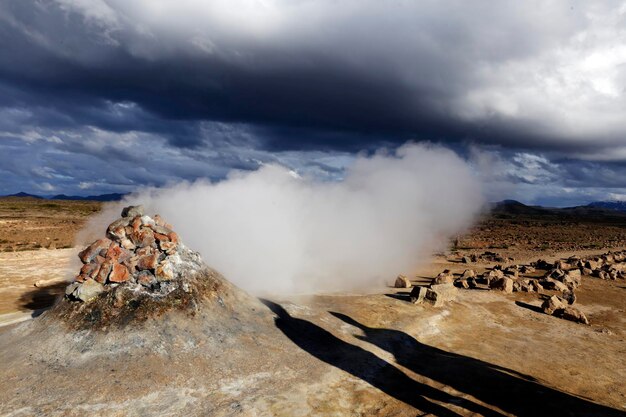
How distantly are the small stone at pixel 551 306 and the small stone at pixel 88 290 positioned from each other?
1260cm

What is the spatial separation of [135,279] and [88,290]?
0.91 metres

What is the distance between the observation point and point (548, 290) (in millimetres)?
16188

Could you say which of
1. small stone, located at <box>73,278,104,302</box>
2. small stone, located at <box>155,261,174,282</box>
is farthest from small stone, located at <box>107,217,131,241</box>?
small stone, located at <box>155,261,174,282</box>

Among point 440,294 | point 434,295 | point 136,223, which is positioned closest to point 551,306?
point 440,294

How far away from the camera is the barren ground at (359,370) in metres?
6.56

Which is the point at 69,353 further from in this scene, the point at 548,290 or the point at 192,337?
the point at 548,290

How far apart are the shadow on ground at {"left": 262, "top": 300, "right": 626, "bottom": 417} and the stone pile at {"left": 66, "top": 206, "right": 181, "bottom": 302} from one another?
284cm

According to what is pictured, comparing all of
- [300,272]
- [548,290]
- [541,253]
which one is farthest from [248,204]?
[541,253]

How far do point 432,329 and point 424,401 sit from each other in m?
4.00

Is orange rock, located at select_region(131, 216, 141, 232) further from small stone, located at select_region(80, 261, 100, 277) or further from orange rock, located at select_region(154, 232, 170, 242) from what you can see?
small stone, located at select_region(80, 261, 100, 277)

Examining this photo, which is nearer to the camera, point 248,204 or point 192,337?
point 192,337

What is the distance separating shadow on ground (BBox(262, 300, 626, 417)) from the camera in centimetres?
701

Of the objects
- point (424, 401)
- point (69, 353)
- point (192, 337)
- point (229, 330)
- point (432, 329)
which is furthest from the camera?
point (432, 329)

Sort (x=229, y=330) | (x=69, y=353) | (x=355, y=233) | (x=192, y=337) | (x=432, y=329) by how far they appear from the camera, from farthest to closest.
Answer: (x=355, y=233) → (x=432, y=329) → (x=229, y=330) → (x=192, y=337) → (x=69, y=353)
